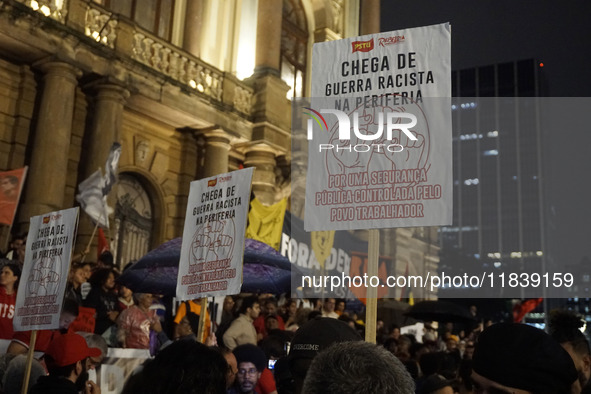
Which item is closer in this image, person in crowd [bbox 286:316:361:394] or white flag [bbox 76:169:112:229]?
person in crowd [bbox 286:316:361:394]

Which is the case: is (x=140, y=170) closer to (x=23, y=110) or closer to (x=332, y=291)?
(x=23, y=110)

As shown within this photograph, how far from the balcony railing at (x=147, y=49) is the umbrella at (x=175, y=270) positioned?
5930 mm

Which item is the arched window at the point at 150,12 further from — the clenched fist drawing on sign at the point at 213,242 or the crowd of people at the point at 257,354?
the clenched fist drawing on sign at the point at 213,242

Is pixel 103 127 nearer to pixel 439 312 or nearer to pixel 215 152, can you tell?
pixel 215 152

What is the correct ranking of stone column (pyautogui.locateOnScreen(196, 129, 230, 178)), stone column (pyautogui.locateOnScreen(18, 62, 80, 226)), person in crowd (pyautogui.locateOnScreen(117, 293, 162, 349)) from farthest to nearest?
stone column (pyautogui.locateOnScreen(196, 129, 230, 178)), stone column (pyautogui.locateOnScreen(18, 62, 80, 226)), person in crowd (pyautogui.locateOnScreen(117, 293, 162, 349))

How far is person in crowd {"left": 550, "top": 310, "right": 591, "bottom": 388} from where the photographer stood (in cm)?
436

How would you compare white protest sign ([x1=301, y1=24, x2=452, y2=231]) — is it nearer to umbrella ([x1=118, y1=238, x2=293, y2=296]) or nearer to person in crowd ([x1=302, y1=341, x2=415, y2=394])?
person in crowd ([x1=302, y1=341, x2=415, y2=394])

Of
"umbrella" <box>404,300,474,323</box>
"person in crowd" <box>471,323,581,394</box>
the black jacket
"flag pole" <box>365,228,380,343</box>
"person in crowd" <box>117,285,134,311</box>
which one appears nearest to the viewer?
"person in crowd" <box>471,323,581,394</box>

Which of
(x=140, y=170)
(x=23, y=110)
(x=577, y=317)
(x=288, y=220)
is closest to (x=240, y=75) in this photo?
(x=140, y=170)

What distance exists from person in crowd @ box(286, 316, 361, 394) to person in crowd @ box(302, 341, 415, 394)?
1303mm

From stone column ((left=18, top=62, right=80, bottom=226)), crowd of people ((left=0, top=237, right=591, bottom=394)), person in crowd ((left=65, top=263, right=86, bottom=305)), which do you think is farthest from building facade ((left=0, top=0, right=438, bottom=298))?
crowd of people ((left=0, top=237, right=591, bottom=394))

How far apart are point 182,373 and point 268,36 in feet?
56.1

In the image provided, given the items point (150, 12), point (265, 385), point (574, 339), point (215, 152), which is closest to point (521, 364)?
point (574, 339)

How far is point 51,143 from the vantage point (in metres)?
12.9
